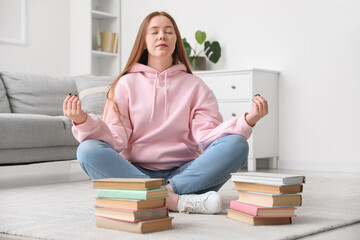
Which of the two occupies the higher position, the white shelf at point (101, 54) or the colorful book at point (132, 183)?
the white shelf at point (101, 54)

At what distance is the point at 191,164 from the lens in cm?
226

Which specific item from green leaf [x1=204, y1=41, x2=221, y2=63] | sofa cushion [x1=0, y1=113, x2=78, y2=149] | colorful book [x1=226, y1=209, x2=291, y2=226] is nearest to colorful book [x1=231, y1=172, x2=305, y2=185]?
colorful book [x1=226, y1=209, x2=291, y2=226]

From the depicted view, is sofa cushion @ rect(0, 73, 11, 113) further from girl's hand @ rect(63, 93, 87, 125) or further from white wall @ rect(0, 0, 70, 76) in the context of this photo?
girl's hand @ rect(63, 93, 87, 125)

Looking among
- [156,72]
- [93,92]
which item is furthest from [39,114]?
[156,72]

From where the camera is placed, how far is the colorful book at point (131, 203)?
175 centimetres

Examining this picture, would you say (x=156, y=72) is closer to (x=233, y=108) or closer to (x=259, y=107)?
(x=259, y=107)

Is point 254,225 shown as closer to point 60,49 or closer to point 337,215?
point 337,215

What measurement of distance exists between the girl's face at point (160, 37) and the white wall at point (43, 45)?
3.23 metres

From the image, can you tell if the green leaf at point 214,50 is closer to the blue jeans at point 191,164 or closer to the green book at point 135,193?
the blue jeans at point 191,164

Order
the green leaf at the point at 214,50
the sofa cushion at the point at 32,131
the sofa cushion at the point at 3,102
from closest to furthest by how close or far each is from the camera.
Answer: the sofa cushion at the point at 32,131, the sofa cushion at the point at 3,102, the green leaf at the point at 214,50

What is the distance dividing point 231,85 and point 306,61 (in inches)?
25.2

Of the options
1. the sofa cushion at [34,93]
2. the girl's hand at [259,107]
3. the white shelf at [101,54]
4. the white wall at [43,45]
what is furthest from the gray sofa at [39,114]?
the girl's hand at [259,107]

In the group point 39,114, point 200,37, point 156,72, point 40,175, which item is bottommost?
point 40,175

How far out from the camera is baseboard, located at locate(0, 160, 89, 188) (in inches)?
151
